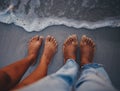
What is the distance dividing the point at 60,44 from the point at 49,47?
89 millimetres

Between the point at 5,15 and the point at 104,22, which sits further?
the point at 5,15

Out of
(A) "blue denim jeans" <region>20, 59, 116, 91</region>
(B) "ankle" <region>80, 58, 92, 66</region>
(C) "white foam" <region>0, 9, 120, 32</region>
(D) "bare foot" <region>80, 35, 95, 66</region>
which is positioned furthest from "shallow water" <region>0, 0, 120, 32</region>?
(A) "blue denim jeans" <region>20, 59, 116, 91</region>

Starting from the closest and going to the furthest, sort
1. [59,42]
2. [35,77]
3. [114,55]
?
1. [35,77]
2. [114,55]
3. [59,42]

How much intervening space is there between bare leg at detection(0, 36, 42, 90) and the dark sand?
67 millimetres

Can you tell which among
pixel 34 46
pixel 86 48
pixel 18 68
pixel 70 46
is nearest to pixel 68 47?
pixel 70 46

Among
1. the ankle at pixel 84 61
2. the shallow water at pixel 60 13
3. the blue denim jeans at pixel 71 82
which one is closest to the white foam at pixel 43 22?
the shallow water at pixel 60 13

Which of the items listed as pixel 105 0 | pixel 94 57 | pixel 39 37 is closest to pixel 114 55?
pixel 94 57

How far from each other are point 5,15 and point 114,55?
35.9 inches

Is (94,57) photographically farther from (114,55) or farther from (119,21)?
(119,21)

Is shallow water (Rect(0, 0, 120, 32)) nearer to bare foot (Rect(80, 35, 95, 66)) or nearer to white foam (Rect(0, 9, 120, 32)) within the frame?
white foam (Rect(0, 9, 120, 32))

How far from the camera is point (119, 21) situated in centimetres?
140

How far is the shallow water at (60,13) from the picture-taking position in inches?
55.4

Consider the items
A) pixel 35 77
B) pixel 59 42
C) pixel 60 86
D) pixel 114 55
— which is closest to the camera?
pixel 60 86

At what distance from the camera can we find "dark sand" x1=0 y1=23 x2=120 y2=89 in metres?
1.35
